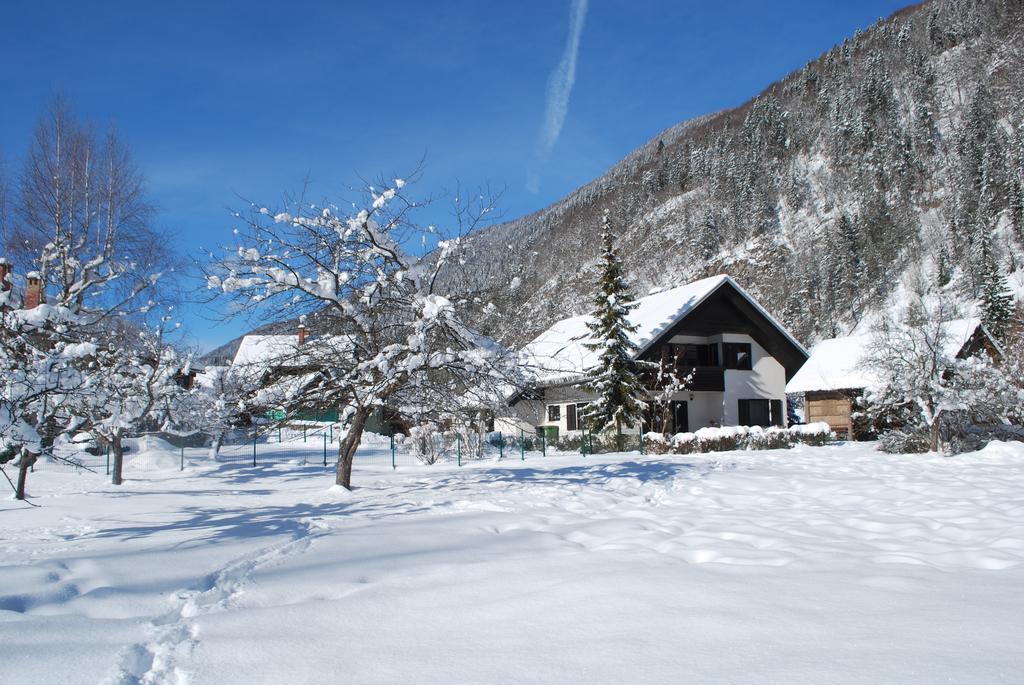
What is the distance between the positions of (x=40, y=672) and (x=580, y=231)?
93.7m

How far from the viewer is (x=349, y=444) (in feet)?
43.9

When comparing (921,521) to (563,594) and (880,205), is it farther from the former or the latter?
(880,205)

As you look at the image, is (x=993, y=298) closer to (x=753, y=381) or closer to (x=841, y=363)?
(x=841, y=363)

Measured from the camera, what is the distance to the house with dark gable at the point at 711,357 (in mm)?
31766

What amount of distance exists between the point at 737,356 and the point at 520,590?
3081cm

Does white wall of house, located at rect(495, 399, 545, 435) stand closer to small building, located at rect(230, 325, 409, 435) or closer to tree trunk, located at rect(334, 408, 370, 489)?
tree trunk, located at rect(334, 408, 370, 489)

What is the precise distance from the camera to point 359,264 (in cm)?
1302

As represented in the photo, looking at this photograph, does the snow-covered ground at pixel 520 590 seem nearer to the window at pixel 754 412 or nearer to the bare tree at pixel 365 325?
the bare tree at pixel 365 325

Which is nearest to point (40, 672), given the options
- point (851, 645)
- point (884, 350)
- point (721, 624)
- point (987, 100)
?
point (721, 624)

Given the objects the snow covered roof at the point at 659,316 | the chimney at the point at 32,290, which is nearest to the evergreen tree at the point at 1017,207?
the snow covered roof at the point at 659,316

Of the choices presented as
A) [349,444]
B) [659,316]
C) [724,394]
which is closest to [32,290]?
[349,444]

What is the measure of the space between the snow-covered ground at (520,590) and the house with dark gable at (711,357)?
19578mm

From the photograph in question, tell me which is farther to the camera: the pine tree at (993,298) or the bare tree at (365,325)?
the pine tree at (993,298)

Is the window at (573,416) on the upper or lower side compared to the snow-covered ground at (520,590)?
upper
